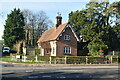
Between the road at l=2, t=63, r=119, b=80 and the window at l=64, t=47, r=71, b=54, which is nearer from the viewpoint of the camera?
the road at l=2, t=63, r=119, b=80

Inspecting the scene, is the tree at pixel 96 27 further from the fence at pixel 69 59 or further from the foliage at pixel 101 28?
the fence at pixel 69 59

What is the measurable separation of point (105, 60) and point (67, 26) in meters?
12.7

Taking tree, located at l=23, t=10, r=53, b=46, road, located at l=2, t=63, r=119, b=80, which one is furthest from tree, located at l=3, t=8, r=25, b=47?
road, located at l=2, t=63, r=119, b=80

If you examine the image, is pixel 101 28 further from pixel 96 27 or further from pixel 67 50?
pixel 67 50

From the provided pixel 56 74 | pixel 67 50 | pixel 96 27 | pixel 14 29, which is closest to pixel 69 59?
pixel 67 50

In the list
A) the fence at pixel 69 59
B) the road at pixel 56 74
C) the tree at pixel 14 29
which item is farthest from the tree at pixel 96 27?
the tree at pixel 14 29

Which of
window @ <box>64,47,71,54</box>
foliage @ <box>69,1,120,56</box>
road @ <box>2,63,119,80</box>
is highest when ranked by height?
foliage @ <box>69,1,120,56</box>

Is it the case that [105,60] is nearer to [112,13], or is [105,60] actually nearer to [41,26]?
[112,13]

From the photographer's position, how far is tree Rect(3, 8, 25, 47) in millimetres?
67188

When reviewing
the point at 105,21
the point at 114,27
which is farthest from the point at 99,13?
the point at 114,27

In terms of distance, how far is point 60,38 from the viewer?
4103 centimetres

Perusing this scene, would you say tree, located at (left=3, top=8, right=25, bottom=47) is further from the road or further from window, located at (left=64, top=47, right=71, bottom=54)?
the road

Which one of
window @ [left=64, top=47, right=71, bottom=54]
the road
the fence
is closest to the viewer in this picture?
the road

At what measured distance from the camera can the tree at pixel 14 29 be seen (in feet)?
220
